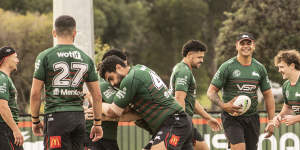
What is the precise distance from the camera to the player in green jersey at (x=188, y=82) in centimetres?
1005

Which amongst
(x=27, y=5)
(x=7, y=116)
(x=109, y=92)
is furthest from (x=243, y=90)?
(x=27, y=5)

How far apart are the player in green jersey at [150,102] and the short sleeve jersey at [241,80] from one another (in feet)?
9.52

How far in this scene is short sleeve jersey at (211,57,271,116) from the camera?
10172 mm

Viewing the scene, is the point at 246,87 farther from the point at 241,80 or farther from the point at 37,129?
the point at 37,129

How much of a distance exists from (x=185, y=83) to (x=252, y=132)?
153cm

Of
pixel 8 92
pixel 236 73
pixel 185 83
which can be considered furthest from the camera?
pixel 236 73

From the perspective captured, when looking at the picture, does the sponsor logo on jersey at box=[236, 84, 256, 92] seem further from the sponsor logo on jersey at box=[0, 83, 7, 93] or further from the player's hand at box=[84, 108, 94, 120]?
the sponsor logo on jersey at box=[0, 83, 7, 93]

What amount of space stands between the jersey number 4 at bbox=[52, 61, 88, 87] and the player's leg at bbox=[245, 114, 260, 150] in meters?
3.99

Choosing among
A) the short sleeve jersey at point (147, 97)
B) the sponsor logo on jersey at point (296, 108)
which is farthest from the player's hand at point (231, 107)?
the short sleeve jersey at point (147, 97)

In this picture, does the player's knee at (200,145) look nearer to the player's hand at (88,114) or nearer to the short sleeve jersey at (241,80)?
the short sleeve jersey at (241,80)

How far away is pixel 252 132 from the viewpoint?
404 inches

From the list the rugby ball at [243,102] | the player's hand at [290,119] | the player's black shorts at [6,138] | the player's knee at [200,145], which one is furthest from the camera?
the player's knee at [200,145]

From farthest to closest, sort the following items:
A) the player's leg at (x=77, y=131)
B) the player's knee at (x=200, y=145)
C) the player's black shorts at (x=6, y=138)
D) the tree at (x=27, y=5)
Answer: the tree at (x=27, y=5), the player's knee at (x=200, y=145), the player's black shorts at (x=6, y=138), the player's leg at (x=77, y=131)

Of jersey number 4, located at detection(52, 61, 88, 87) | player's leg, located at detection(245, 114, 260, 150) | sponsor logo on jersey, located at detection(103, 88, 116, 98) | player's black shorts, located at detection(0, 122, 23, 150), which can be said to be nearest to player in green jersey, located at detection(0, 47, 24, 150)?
player's black shorts, located at detection(0, 122, 23, 150)
